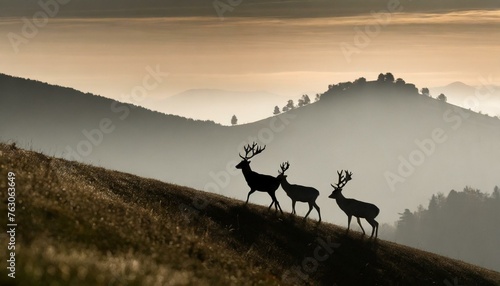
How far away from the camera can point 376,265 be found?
1684 inches

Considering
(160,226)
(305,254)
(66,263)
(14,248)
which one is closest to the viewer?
(66,263)

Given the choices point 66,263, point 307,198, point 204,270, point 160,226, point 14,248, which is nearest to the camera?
point 66,263

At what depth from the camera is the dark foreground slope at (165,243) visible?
1457 centimetres

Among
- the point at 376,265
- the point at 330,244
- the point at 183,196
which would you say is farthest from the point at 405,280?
the point at 183,196

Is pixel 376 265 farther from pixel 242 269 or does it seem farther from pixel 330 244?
pixel 242 269

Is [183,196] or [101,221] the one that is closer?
[101,221]

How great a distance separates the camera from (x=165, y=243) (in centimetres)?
1988

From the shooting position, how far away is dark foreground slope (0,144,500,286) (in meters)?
14.6

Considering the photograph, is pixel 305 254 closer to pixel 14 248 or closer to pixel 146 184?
pixel 146 184

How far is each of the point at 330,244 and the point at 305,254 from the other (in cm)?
407

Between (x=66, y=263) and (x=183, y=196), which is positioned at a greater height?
(x=183, y=196)

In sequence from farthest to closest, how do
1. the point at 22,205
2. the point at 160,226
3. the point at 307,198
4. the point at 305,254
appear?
1. the point at 307,198
2. the point at 305,254
3. the point at 160,226
4. the point at 22,205

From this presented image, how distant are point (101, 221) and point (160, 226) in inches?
104

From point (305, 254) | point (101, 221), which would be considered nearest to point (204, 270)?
point (101, 221)
